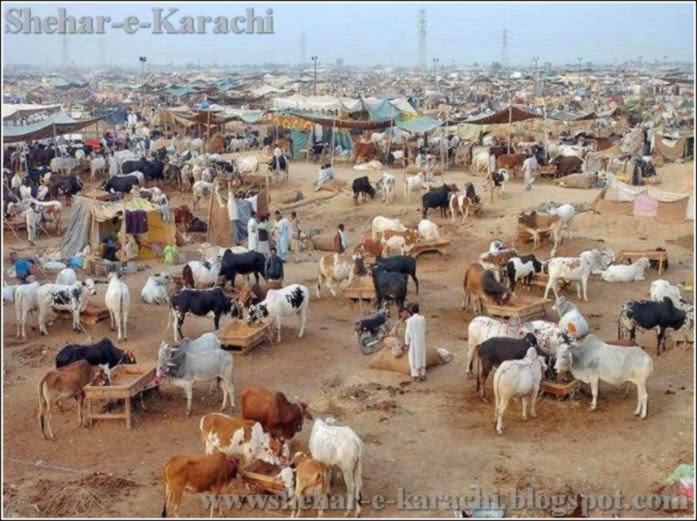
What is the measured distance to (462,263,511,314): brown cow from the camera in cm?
1410

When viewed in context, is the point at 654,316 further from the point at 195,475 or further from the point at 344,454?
the point at 195,475

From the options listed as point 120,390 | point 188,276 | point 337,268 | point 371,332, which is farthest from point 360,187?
point 120,390

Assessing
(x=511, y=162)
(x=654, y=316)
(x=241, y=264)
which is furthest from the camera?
(x=511, y=162)

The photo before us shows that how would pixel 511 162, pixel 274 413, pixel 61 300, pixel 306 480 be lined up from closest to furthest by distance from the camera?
1. pixel 306 480
2. pixel 274 413
3. pixel 61 300
4. pixel 511 162

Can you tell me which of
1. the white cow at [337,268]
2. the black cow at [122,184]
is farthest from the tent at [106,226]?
the black cow at [122,184]

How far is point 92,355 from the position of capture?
37.2 ft

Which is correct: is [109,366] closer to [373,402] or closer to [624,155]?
[373,402]

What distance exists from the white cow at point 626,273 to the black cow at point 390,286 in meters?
5.01

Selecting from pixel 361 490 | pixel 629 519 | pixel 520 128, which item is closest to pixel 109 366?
pixel 361 490

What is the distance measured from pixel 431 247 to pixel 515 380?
8.92m

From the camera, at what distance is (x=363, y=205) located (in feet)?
82.2

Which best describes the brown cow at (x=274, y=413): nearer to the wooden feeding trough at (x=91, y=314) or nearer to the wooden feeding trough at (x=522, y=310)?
the wooden feeding trough at (x=522, y=310)

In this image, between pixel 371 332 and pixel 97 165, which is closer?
pixel 371 332

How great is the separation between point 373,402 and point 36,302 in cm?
671
